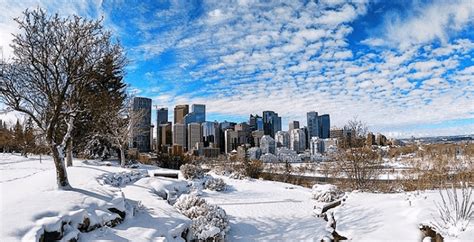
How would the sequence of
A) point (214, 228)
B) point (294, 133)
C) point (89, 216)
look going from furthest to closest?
point (294, 133) → point (214, 228) → point (89, 216)

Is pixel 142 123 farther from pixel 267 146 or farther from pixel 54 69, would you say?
pixel 267 146

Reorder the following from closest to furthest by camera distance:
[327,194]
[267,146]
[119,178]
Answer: [119,178], [327,194], [267,146]

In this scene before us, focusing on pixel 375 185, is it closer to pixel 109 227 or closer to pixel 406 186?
pixel 406 186

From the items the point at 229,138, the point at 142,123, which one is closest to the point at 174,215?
the point at 142,123

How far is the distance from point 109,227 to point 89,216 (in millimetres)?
499

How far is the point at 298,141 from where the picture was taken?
3076 inches

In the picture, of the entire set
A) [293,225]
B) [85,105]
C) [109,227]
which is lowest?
[293,225]

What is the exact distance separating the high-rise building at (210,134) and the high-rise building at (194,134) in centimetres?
167

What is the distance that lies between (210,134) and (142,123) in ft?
167

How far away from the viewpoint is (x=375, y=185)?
53.4 feet

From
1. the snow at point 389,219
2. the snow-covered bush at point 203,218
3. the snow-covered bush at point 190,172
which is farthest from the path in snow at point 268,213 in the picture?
the snow-covered bush at point 190,172

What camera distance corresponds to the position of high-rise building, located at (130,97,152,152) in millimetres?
25086

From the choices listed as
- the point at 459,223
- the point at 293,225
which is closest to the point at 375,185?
the point at 293,225

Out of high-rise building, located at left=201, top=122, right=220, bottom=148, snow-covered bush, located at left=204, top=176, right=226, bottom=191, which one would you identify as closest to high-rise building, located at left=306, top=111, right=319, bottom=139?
high-rise building, located at left=201, top=122, right=220, bottom=148
